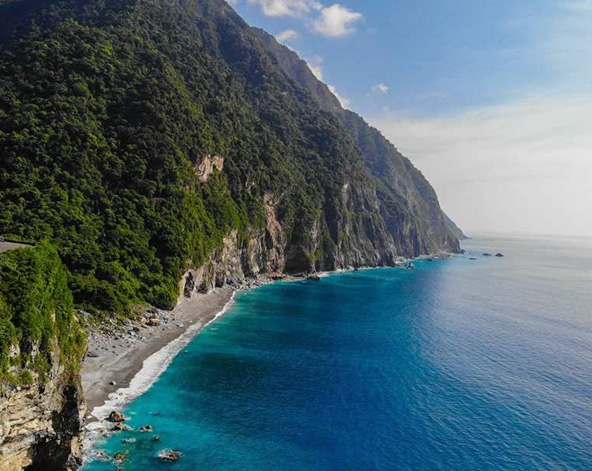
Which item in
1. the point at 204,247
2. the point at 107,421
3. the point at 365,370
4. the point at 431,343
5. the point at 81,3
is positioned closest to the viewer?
the point at 107,421

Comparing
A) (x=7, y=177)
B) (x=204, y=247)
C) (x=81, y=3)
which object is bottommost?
(x=204, y=247)

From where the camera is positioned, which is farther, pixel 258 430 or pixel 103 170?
pixel 103 170

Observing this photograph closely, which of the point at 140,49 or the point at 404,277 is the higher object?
the point at 140,49

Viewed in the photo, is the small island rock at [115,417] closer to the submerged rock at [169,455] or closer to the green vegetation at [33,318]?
the submerged rock at [169,455]

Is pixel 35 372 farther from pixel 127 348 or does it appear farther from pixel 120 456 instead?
pixel 127 348

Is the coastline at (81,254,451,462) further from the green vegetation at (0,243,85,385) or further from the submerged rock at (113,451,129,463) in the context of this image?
the green vegetation at (0,243,85,385)

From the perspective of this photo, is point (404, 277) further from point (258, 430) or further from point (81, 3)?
point (81, 3)

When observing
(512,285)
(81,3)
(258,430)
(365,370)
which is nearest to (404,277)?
(512,285)

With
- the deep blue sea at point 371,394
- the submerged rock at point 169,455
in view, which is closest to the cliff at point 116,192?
the submerged rock at point 169,455
